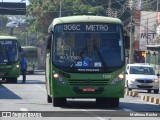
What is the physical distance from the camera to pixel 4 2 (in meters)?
83.0

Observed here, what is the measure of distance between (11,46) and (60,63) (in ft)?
81.8

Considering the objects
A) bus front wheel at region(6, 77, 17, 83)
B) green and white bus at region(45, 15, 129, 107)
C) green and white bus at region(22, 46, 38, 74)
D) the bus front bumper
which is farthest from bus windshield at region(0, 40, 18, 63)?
green and white bus at region(22, 46, 38, 74)

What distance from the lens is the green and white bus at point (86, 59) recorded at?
78.5ft

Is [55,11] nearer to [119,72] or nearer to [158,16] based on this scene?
[158,16]

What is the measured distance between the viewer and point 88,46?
24266 millimetres

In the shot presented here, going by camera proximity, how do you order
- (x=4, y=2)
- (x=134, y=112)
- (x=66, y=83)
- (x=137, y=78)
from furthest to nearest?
(x=4, y=2), (x=137, y=78), (x=66, y=83), (x=134, y=112)

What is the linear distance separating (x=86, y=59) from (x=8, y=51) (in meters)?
24.8

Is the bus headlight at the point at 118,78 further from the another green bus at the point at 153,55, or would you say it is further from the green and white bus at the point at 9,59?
the another green bus at the point at 153,55

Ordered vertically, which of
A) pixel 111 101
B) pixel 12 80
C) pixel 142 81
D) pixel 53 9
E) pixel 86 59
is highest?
pixel 86 59

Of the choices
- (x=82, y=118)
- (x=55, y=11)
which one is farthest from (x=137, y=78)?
(x=55, y=11)

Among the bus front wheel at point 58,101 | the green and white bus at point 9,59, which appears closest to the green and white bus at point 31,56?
the green and white bus at point 9,59

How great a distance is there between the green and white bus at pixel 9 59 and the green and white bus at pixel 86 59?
2369cm

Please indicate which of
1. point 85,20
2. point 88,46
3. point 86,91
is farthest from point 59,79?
point 85,20

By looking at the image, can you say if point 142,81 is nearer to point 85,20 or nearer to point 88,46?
point 85,20
